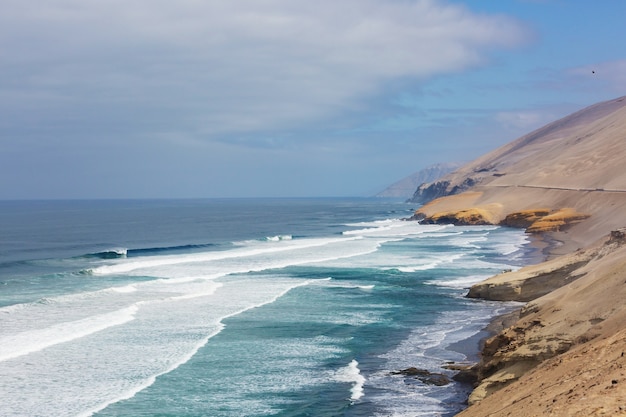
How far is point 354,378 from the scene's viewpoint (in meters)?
18.6

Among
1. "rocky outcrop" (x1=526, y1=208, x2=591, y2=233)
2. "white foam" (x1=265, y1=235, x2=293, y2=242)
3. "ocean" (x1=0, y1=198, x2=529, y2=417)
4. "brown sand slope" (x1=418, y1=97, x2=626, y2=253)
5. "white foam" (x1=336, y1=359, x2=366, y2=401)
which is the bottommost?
"white foam" (x1=336, y1=359, x2=366, y2=401)

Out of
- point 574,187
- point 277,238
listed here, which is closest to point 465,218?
point 574,187

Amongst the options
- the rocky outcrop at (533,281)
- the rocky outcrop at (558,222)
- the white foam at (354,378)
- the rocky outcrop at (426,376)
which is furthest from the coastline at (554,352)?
the rocky outcrop at (558,222)

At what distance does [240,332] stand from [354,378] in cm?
672

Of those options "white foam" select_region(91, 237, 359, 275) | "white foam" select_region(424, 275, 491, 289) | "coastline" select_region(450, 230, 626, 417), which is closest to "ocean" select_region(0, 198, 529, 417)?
"white foam" select_region(424, 275, 491, 289)

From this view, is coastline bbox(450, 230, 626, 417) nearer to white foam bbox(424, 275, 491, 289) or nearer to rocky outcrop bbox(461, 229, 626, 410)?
rocky outcrop bbox(461, 229, 626, 410)

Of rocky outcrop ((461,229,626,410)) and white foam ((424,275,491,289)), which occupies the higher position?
rocky outcrop ((461,229,626,410))

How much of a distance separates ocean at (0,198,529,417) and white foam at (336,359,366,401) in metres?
0.05

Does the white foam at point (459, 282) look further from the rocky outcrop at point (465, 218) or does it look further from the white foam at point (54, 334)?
the rocky outcrop at point (465, 218)

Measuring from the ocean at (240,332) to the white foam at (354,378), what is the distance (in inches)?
2.0

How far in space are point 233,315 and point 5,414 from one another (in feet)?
40.4

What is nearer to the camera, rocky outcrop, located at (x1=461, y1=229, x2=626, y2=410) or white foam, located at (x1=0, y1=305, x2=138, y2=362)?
rocky outcrop, located at (x1=461, y1=229, x2=626, y2=410)

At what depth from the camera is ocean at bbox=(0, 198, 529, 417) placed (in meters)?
16.9

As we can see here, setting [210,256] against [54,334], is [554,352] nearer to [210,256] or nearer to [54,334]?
[54,334]
